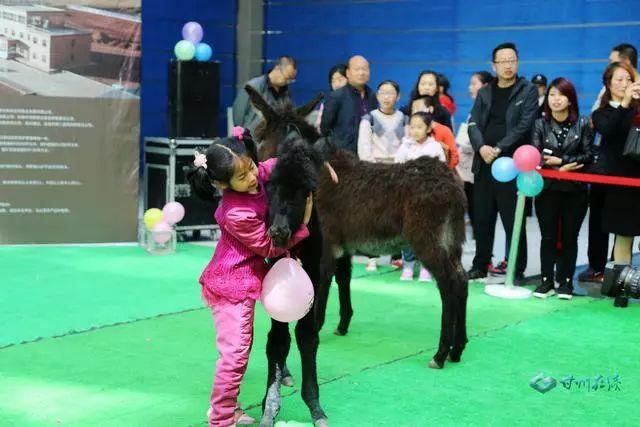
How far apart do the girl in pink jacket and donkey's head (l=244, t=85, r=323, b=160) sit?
2.01 ft

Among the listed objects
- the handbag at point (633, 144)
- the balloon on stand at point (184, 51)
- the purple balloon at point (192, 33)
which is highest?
the purple balloon at point (192, 33)

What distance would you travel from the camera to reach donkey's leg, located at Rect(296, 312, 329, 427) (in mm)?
3822

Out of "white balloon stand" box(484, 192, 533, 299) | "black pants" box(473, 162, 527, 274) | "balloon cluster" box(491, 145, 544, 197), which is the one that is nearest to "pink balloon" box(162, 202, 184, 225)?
"black pants" box(473, 162, 527, 274)

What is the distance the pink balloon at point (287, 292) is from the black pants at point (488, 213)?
14.5 feet

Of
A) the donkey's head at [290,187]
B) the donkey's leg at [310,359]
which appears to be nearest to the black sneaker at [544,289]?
the donkey's leg at [310,359]

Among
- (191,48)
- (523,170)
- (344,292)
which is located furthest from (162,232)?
(523,170)

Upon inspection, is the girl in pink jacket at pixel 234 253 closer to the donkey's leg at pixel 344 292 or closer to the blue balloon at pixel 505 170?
the donkey's leg at pixel 344 292

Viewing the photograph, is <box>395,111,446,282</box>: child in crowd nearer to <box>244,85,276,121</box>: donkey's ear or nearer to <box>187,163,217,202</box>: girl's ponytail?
<box>244,85,276,121</box>: donkey's ear

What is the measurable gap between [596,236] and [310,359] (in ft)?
16.3

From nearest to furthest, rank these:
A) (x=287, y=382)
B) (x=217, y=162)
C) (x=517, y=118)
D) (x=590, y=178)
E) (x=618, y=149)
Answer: (x=217, y=162) → (x=287, y=382) → (x=590, y=178) → (x=618, y=149) → (x=517, y=118)

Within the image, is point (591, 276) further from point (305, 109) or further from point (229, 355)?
point (229, 355)

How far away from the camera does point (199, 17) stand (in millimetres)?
16062

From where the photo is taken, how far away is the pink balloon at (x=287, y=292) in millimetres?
3545

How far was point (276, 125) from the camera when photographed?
441 cm
